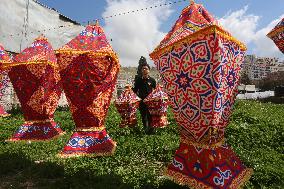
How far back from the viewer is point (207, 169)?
10.4ft

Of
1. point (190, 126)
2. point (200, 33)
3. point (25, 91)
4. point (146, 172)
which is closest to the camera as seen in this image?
point (200, 33)

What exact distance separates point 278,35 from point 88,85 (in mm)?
2990

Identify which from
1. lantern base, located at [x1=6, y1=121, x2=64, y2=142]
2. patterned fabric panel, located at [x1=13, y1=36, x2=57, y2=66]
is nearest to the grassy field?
lantern base, located at [x1=6, y1=121, x2=64, y2=142]

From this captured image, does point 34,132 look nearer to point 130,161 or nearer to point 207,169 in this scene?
point 130,161

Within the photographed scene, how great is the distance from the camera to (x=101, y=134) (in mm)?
5234

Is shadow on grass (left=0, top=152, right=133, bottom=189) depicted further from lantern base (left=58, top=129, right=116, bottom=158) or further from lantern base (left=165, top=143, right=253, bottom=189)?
lantern base (left=165, top=143, right=253, bottom=189)

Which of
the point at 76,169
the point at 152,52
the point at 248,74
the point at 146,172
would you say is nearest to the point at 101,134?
the point at 76,169

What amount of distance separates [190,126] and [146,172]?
1129mm

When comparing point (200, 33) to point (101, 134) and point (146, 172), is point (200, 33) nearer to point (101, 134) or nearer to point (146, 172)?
point (146, 172)

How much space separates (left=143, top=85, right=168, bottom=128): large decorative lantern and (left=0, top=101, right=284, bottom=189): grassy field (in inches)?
8.8

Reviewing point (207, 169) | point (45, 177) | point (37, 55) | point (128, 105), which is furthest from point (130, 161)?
point (37, 55)

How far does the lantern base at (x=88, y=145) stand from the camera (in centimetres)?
501

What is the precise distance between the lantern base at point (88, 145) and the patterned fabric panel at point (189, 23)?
2.31m

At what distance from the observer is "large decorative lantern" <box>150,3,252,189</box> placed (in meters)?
2.99
